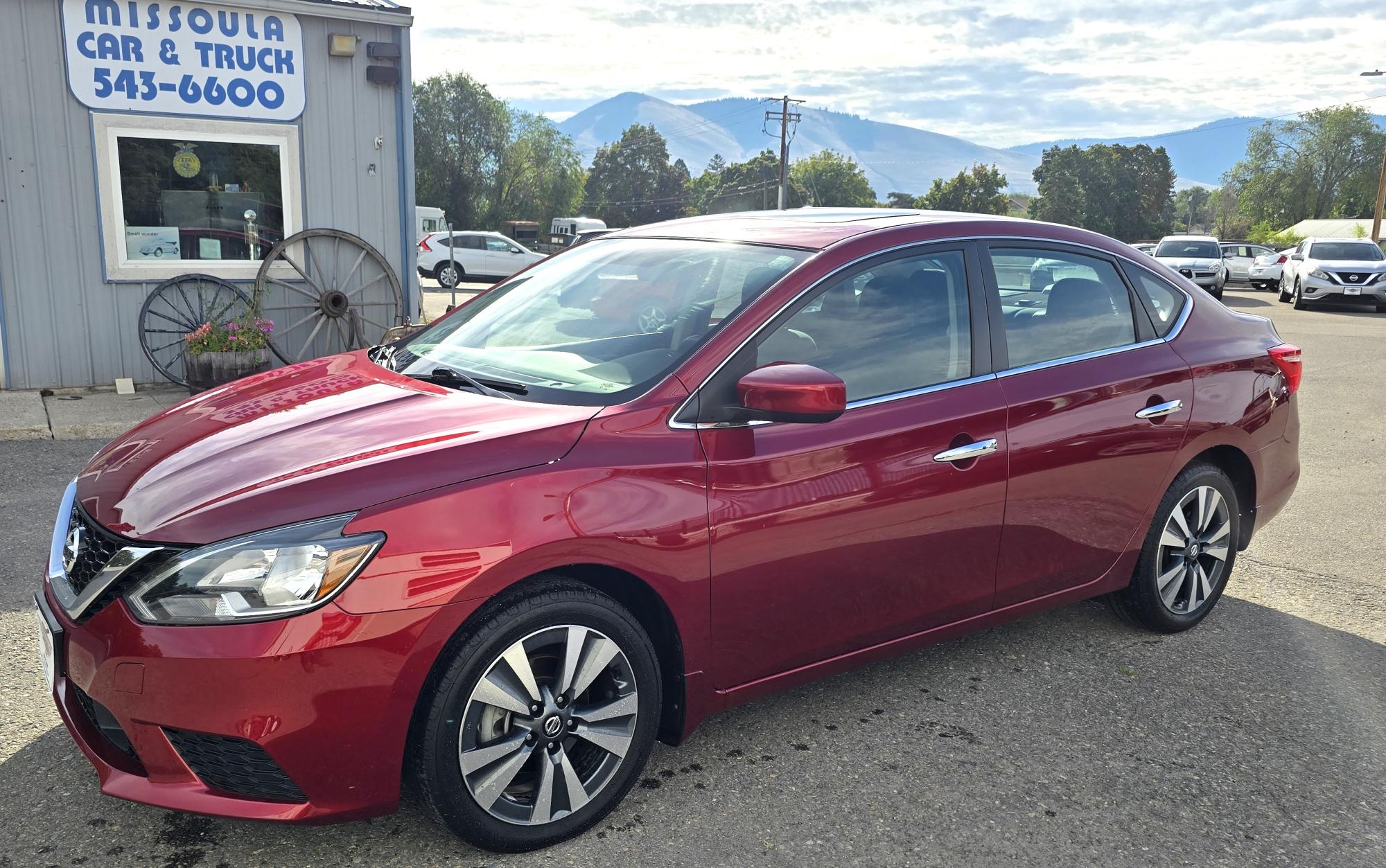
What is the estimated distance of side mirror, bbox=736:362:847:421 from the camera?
108 inches

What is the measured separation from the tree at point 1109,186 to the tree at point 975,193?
4449mm

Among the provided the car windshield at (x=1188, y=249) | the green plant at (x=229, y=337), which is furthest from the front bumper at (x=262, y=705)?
the car windshield at (x=1188, y=249)

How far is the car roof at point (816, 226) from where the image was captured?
3469 millimetres

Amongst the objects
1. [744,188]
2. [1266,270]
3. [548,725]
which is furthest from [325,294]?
[744,188]

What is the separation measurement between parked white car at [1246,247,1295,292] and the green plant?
99.3 ft

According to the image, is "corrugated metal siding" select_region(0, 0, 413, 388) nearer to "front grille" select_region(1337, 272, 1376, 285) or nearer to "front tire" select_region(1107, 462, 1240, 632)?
"front tire" select_region(1107, 462, 1240, 632)

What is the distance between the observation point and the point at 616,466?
271 cm

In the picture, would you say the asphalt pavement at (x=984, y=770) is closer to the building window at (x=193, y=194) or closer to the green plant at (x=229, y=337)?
the green plant at (x=229, y=337)

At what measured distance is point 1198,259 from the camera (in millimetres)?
27641

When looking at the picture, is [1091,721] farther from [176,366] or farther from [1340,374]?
[1340,374]

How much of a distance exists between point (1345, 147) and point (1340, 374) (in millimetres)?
90521

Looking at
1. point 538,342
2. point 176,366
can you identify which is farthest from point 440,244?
point 538,342

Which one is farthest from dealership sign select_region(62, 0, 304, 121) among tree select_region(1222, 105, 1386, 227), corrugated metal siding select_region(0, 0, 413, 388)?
tree select_region(1222, 105, 1386, 227)

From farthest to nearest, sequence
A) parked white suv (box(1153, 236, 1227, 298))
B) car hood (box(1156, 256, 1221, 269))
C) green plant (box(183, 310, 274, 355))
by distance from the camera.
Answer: car hood (box(1156, 256, 1221, 269)) → parked white suv (box(1153, 236, 1227, 298)) → green plant (box(183, 310, 274, 355))
